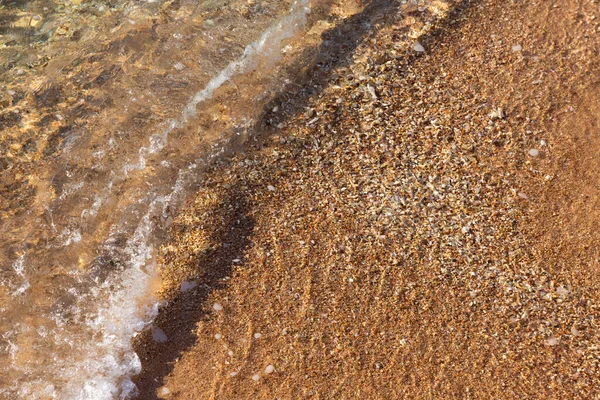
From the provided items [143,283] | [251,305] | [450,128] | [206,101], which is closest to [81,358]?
[143,283]

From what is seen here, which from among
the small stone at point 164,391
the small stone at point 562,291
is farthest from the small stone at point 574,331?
the small stone at point 164,391

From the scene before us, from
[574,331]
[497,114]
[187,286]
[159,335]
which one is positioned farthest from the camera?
[497,114]

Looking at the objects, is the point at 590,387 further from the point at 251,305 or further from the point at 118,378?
the point at 118,378

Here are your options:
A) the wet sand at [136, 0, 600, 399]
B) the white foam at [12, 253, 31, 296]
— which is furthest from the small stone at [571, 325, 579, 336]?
the white foam at [12, 253, 31, 296]

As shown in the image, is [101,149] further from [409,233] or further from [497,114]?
[497,114]

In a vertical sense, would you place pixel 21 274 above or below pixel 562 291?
above

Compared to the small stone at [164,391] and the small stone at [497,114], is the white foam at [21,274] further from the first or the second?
the small stone at [497,114]

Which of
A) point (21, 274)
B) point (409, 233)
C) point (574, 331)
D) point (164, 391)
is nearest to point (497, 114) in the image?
point (409, 233)
